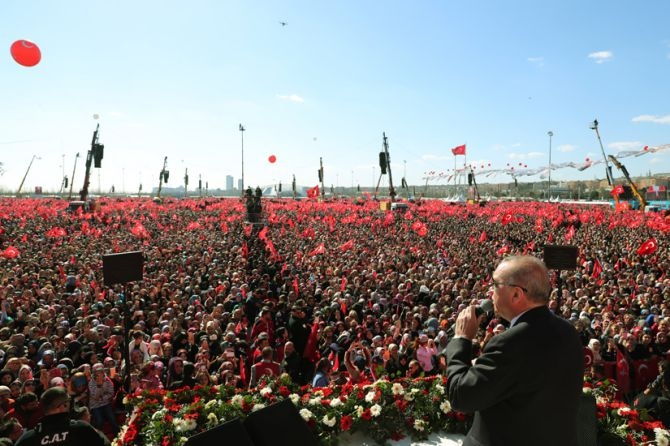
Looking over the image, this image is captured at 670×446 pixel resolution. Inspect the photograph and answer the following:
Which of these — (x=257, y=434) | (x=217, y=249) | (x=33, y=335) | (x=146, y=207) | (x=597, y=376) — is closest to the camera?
(x=257, y=434)

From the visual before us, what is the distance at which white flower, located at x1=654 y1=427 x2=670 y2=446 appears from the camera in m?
4.09

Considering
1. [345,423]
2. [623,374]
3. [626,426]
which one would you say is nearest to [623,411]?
[626,426]

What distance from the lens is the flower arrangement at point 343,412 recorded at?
425 centimetres

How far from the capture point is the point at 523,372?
2.12 meters

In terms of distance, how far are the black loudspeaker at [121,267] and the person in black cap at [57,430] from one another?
3.69 meters

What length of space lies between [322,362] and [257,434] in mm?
3598

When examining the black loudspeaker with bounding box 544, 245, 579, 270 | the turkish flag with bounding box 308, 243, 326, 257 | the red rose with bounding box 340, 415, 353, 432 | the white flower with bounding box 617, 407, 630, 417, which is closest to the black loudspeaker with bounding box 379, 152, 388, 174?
the turkish flag with bounding box 308, 243, 326, 257

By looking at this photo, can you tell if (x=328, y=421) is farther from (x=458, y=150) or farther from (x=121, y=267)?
(x=458, y=150)

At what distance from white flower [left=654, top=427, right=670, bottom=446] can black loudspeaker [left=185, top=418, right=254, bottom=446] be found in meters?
3.58

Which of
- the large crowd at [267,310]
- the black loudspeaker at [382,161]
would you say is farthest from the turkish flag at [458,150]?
the large crowd at [267,310]

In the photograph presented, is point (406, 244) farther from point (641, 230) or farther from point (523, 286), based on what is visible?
point (523, 286)

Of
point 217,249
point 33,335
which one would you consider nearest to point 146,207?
point 217,249

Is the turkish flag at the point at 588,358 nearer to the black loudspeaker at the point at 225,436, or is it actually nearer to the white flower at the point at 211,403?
the white flower at the point at 211,403

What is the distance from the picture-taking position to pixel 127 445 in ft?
13.5
